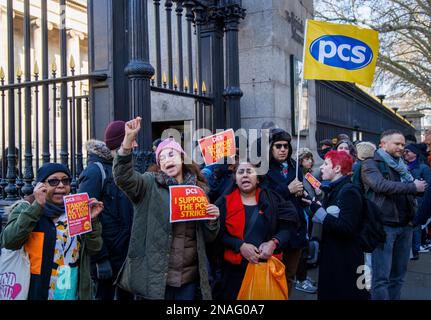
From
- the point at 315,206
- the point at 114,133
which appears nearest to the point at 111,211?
the point at 114,133

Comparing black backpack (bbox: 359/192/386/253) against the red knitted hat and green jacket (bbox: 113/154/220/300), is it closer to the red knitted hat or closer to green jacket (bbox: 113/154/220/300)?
green jacket (bbox: 113/154/220/300)

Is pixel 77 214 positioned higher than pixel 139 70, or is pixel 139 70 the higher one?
pixel 139 70

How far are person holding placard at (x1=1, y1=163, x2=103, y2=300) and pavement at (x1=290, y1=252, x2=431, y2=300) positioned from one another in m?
3.22

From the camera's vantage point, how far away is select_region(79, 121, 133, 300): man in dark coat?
12.7 ft

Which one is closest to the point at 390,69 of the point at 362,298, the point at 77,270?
the point at 362,298

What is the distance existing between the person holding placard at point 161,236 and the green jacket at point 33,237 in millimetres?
284

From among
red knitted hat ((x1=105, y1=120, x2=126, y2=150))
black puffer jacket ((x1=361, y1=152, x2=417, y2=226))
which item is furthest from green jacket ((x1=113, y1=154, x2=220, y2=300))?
black puffer jacket ((x1=361, y1=152, x2=417, y2=226))

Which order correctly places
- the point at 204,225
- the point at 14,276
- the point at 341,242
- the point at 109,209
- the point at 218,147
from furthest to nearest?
1. the point at 218,147
2. the point at 341,242
3. the point at 109,209
4. the point at 204,225
5. the point at 14,276

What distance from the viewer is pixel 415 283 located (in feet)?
20.4

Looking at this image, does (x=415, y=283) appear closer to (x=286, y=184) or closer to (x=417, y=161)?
(x=417, y=161)

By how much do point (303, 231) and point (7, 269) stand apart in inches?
109

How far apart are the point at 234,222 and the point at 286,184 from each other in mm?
901

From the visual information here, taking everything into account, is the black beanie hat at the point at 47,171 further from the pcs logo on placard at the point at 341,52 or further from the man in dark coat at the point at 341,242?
the pcs logo on placard at the point at 341,52

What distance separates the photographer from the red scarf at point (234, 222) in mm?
3684
